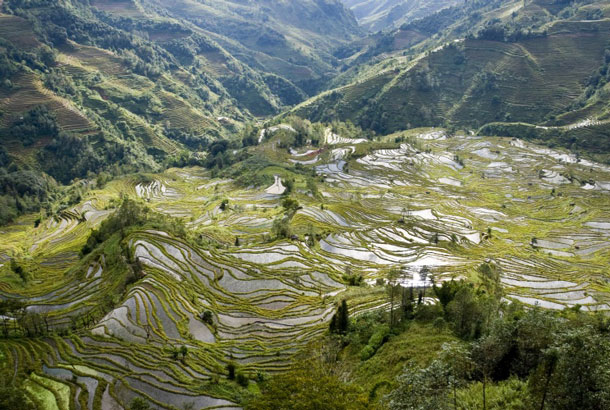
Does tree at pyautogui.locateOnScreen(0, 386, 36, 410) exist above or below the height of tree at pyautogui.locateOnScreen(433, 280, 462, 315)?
above

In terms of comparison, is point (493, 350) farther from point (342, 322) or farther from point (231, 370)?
point (231, 370)

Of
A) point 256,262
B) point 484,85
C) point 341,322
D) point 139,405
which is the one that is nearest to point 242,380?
point 139,405

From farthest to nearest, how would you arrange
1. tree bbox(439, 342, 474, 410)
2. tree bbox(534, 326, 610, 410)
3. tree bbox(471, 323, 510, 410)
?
tree bbox(471, 323, 510, 410) → tree bbox(439, 342, 474, 410) → tree bbox(534, 326, 610, 410)

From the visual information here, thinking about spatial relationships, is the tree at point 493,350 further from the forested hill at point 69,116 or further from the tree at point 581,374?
the forested hill at point 69,116

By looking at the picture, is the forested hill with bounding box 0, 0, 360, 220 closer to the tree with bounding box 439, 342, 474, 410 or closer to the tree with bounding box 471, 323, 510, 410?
the tree with bounding box 439, 342, 474, 410

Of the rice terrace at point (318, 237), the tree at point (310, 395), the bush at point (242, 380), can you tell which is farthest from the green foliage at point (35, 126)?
the tree at point (310, 395)

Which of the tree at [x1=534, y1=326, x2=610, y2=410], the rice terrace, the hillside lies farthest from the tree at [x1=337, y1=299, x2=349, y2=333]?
the hillside
